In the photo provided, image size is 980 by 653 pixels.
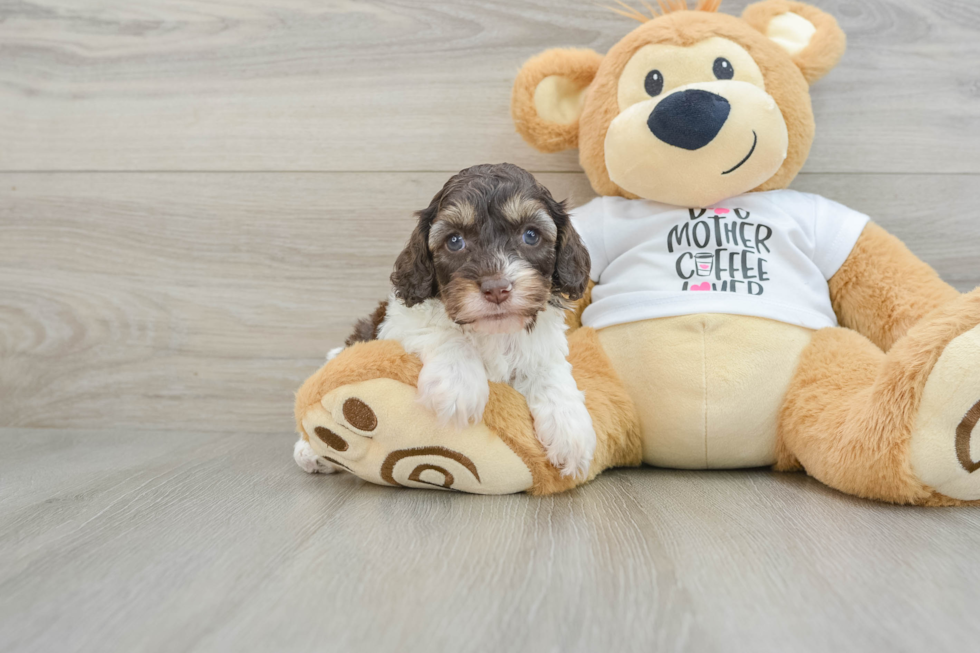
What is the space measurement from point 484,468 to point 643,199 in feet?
3.01

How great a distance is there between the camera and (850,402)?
150 cm

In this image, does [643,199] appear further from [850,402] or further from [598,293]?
[850,402]

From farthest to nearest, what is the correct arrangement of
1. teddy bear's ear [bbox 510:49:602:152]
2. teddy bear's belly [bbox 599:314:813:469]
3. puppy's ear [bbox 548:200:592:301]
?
teddy bear's ear [bbox 510:49:602:152] < teddy bear's belly [bbox 599:314:813:469] < puppy's ear [bbox 548:200:592:301]

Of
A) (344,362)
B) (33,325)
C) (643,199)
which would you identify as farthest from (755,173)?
(33,325)

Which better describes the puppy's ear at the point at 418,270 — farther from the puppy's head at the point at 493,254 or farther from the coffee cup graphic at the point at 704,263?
the coffee cup graphic at the point at 704,263

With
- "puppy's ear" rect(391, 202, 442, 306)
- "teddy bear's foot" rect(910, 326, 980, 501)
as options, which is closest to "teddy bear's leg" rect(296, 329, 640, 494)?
"puppy's ear" rect(391, 202, 442, 306)

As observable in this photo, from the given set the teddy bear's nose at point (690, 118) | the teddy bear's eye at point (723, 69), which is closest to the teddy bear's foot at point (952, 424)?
the teddy bear's nose at point (690, 118)

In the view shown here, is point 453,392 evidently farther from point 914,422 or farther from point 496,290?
point 914,422

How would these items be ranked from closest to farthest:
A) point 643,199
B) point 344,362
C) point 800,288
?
1. point 344,362
2. point 800,288
3. point 643,199

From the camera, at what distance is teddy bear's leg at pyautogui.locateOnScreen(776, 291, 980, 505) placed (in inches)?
51.3

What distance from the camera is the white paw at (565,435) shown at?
1.47 metres

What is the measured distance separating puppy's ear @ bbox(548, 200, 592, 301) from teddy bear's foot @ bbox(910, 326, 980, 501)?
29.2 inches

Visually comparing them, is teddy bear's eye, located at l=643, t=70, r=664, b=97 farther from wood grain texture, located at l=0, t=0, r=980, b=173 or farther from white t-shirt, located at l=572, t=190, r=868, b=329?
wood grain texture, located at l=0, t=0, r=980, b=173

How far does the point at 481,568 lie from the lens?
1.10m
